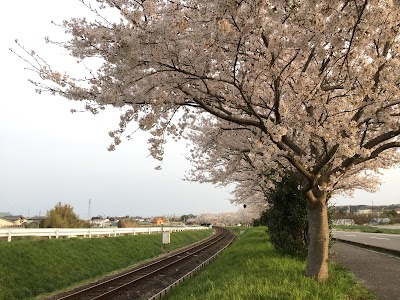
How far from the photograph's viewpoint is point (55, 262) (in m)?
18.5

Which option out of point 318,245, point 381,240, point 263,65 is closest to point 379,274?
point 318,245

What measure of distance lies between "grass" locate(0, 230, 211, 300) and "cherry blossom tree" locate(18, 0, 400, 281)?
28.9ft

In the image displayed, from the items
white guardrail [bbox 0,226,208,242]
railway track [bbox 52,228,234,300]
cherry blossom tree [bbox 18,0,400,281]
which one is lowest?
railway track [bbox 52,228,234,300]

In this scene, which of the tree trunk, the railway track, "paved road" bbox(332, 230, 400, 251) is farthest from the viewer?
"paved road" bbox(332, 230, 400, 251)

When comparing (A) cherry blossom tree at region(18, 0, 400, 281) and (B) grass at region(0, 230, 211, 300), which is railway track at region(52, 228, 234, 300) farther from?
(A) cherry blossom tree at region(18, 0, 400, 281)

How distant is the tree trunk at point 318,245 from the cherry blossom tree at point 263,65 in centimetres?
3

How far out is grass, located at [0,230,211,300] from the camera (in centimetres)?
1495

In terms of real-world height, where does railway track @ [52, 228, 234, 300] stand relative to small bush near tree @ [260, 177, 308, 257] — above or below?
below

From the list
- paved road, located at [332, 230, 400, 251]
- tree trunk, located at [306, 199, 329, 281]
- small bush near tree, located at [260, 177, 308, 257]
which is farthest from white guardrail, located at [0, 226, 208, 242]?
paved road, located at [332, 230, 400, 251]

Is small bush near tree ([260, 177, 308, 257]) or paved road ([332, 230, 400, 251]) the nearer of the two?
small bush near tree ([260, 177, 308, 257])

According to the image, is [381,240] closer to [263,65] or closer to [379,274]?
[379,274]

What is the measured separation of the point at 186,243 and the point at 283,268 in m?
34.3

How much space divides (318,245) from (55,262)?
13.5 metres

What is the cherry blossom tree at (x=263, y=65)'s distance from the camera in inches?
281
